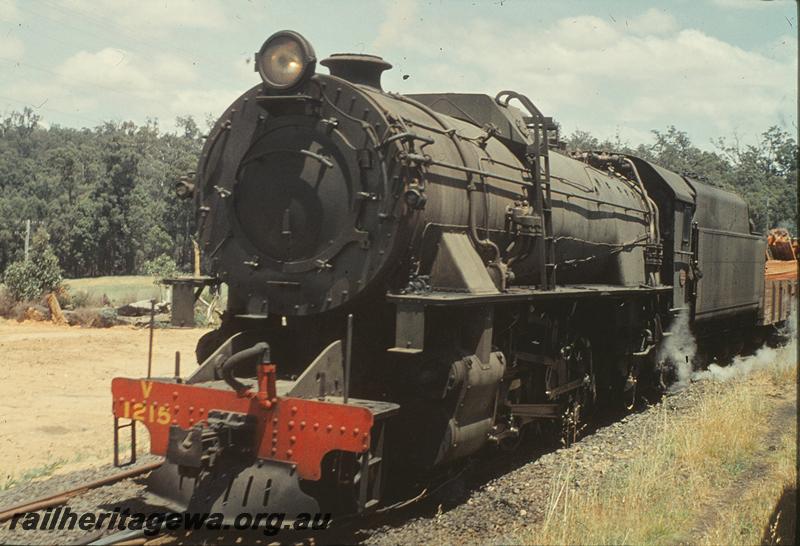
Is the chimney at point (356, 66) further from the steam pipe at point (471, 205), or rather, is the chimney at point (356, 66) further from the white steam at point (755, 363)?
the white steam at point (755, 363)

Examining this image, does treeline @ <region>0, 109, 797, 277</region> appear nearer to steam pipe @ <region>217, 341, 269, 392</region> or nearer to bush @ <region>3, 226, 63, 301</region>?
bush @ <region>3, 226, 63, 301</region>

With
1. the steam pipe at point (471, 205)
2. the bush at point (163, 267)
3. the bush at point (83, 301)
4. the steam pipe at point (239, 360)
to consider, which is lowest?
the bush at point (83, 301)

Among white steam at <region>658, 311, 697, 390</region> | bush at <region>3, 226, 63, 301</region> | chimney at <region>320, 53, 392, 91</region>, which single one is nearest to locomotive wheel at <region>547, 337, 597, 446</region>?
white steam at <region>658, 311, 697, 390</region>

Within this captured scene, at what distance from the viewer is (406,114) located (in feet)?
22.7

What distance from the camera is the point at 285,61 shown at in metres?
6.61

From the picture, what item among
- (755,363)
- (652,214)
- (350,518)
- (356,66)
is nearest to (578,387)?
(652,214)

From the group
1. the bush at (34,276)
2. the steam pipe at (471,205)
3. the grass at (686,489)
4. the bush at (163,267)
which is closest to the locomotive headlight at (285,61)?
the steam pipe at (471,205)

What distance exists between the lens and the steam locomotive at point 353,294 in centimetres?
580

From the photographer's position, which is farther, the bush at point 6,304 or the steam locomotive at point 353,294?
the bush at point 6,304

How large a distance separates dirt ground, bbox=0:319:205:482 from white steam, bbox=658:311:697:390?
7.60 meters

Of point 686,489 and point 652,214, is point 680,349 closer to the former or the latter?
point 652,214

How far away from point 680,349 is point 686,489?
5.93m

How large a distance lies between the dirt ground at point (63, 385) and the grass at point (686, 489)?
5.48m

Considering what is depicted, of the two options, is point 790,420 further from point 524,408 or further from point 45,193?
point 45,193
